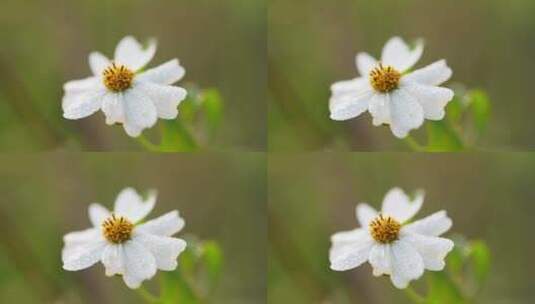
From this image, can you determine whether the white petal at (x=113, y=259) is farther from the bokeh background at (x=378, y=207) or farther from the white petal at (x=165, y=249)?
the bokeh background at (x=378, y=207)

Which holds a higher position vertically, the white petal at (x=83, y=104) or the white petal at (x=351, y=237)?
the white petal at (x=83, y=104)

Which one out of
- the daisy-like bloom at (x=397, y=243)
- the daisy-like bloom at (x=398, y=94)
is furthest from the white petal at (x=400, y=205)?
the daisy-like bloom at (x=398, y=94)

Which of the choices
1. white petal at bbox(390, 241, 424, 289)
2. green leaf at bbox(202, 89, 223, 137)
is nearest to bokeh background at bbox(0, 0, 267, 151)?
green leaf at bbox(202, 89, 223, 137)

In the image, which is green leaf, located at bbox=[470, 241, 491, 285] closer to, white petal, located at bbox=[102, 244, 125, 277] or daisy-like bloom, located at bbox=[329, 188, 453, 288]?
daisy-like bloom, located at bbox=[329, 188, 453, 288]

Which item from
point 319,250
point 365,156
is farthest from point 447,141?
point 319,250

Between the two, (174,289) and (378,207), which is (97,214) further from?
(378,207)

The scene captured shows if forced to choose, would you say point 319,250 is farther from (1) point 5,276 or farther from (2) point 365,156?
(1) point 5,276
